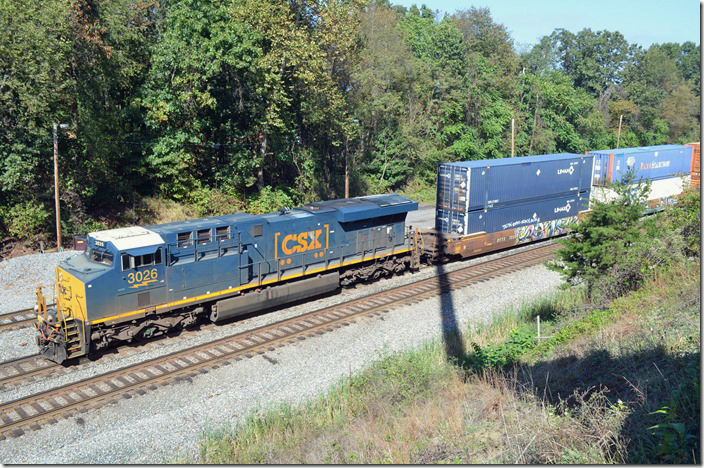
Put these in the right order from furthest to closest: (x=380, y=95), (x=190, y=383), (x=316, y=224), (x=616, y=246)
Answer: (x=380, y=95), (x=316, y=224), (x=616, y=246), (x=190, y=383)

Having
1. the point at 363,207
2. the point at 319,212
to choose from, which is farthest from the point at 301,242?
the point at 363,207

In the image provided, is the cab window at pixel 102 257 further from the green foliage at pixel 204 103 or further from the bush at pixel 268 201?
the bush at pixel 268 201

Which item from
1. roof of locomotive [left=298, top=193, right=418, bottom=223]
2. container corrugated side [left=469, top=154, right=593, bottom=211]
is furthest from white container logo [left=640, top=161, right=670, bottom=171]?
roof of locomotive [left=298, top=193, right=418, bottom=223]

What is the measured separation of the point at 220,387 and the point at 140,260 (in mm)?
4213

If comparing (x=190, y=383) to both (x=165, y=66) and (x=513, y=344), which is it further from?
(x=165, y=66)

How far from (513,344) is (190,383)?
27.8 ft

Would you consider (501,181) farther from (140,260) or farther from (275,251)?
(140,260)

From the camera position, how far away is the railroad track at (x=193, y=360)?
12164mm

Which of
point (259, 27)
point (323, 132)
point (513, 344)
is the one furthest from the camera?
point (323, 132)

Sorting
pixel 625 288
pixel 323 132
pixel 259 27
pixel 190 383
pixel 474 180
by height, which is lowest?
pixel 190 383

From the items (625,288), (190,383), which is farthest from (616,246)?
(190,383)

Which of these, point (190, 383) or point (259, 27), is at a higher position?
point (259, 27)

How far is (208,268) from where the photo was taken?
1647 centimetres

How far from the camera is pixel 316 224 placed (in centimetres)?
1938
